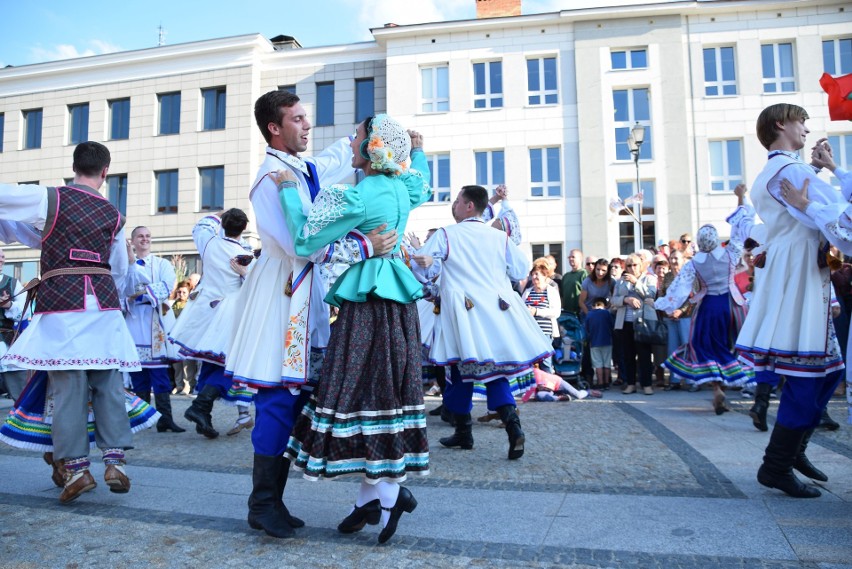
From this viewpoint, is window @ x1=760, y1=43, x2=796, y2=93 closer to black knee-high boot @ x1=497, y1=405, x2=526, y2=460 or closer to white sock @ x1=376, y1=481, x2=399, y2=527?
black knee-high boot @ x1=497, y1=405, x2=526, y2=460

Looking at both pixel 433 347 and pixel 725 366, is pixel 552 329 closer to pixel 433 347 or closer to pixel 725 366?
pixel 725 366

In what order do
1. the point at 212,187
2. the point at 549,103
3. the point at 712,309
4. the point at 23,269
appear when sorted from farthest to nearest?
the point at 23,269 → the point at 212,187 → the point at 549,103 → the point at 712,309

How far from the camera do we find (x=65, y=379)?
372cm

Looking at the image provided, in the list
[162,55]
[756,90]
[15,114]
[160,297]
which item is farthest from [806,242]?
[15,114]

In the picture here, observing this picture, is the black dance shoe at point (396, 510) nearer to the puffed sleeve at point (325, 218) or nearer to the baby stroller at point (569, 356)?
the puffed sleeve at point (325, 218)

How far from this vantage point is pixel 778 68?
73.3ft

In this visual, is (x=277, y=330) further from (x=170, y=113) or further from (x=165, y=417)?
(x=170, y=113)

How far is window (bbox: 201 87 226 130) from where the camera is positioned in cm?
2553

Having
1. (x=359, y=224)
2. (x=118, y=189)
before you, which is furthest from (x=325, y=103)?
(x=359, y=224)

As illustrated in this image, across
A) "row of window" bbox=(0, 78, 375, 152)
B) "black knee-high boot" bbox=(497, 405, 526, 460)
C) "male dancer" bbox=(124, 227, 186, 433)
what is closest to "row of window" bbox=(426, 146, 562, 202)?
"row of window" bbox=(0, 78, 375, 152)

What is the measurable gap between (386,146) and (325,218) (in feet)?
1.56

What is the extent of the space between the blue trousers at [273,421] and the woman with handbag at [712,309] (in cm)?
505

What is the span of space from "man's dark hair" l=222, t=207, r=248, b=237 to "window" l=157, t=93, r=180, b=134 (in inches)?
872

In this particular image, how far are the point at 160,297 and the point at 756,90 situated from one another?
71.0 ft
